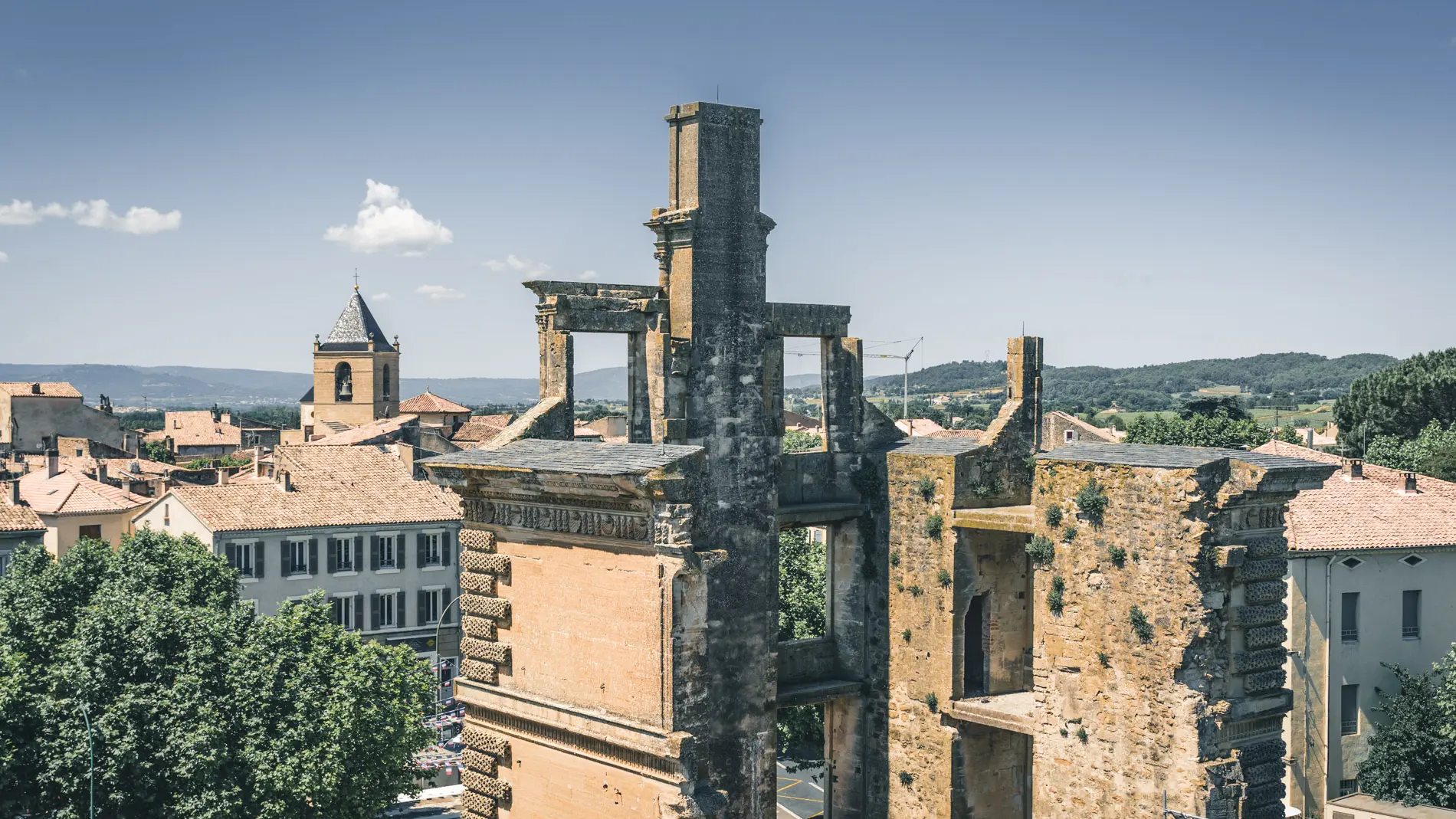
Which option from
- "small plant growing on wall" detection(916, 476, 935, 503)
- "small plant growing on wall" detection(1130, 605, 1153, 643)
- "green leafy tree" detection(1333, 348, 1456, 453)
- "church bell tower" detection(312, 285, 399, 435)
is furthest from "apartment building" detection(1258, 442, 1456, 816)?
"church bell tower" detection(312, 285, 399, 435)

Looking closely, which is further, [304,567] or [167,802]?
[304,567]

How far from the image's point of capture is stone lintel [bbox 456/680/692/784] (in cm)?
1928

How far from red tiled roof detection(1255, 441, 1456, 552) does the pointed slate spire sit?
70.1 metres

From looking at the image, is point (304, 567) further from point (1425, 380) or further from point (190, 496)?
point (1425, 380)

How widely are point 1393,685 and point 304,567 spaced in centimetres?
3660

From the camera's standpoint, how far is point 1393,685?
4041 centimetres

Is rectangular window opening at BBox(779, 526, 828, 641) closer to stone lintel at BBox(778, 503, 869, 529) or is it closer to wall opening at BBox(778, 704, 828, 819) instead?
wall opening at BBox(778, 704, 828, 819)

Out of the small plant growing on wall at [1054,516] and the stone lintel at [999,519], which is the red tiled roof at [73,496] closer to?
the stone lintel at [999,519]

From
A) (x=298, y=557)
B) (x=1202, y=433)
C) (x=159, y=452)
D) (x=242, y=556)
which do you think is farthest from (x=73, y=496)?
(x=159, y=452)

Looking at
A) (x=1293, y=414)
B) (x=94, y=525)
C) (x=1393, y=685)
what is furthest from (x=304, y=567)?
(x=1293, y=414)

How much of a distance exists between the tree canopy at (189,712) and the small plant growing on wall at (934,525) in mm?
13028

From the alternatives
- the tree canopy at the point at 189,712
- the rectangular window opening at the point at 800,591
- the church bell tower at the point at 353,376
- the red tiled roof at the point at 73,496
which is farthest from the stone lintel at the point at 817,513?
the church bell tower at the point at 353,376

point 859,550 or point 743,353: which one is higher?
point 743,353

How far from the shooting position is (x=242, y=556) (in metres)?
50.8
